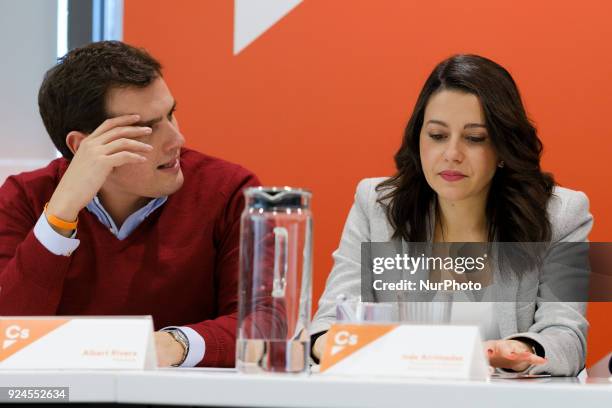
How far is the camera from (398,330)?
90cm

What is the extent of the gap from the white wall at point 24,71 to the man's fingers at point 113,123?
111cm

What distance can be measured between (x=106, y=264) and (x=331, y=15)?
3.56 feet

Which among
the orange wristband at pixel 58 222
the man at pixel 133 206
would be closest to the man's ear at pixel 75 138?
the man at pixel 133 206

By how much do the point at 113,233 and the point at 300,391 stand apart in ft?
3.77

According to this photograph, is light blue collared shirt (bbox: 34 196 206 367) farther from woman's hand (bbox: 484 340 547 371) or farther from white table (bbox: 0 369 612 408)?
white table (bbox: 0 369 612 408)

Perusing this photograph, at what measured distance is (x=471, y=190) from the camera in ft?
6.57

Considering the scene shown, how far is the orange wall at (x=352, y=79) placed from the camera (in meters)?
2.41

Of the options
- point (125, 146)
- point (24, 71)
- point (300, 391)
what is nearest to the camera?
point (300, 391)

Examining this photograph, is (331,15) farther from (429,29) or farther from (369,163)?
(369,163)

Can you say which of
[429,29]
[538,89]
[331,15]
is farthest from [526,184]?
[331,15]

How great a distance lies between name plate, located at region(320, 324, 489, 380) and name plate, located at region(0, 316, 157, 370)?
8.3 inches

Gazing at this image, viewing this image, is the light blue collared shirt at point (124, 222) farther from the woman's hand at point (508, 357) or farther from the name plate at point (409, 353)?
the name plate at point (409, 353)

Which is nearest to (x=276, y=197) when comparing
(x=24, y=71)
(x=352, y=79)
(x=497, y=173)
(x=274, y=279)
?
(x=274, y=279)

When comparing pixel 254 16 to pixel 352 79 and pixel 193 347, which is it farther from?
pixel 193 347
